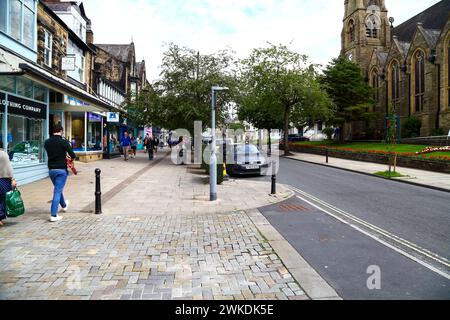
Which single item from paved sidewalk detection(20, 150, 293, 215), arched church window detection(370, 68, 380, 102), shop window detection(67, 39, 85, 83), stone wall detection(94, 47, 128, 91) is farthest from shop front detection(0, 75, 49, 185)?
arched church window detection(370, 68, 380, 102)

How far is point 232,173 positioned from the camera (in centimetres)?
1672

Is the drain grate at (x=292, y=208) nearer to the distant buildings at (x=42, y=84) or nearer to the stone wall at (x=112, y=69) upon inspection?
the distant buildings at (x=42, y=84)

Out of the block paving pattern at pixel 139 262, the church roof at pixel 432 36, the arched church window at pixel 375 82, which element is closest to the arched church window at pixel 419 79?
the church roof at pixel 432 36

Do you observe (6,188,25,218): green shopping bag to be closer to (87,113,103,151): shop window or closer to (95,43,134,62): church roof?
(87,113,103,151): shop window

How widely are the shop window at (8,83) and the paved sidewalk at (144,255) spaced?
4214 millimetres

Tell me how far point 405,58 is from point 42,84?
44712 mm

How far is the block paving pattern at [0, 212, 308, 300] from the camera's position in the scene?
12.6 feet

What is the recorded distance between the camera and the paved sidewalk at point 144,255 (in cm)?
387

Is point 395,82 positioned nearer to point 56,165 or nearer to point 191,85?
point 191,85

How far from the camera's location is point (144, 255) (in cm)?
505
